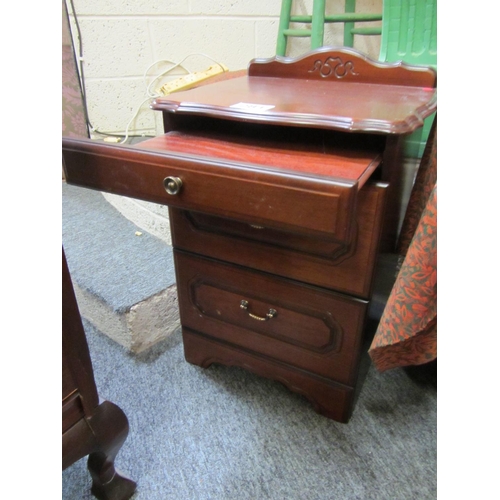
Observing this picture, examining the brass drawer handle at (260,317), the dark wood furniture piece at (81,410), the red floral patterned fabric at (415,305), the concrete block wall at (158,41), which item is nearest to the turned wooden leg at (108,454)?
the dark wood furniture piece at (81,410)

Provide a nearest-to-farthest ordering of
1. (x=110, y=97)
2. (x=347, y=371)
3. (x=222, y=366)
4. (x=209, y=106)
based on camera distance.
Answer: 1. (x=209, y=106)
2. (x=347, y=371)
3. (x=222, y=366)
4. (x=110, y=97)

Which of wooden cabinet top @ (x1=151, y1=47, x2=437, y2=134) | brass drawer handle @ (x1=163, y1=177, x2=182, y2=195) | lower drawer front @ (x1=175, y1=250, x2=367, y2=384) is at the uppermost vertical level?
wooden cabinet top @ (x1=151, y1=47, x2=437, y2=134)

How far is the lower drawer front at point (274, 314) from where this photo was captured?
27.0 inches

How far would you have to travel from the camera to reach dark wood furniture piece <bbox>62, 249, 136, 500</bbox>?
0.46 metres

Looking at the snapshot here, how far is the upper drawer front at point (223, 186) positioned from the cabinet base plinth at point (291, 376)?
44 centimetres

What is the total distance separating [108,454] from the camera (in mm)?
604

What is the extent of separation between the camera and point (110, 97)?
4.53 feet

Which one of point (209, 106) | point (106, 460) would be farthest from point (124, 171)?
point (106, 460)

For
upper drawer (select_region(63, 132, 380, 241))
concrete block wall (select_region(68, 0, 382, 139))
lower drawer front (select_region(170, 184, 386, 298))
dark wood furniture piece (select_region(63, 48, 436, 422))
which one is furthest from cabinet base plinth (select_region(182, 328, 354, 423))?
concrete block wall (select_region(68, 0, 382, 139))

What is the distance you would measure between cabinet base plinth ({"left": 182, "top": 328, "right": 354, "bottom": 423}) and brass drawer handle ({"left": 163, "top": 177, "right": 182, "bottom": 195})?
0.46 metres

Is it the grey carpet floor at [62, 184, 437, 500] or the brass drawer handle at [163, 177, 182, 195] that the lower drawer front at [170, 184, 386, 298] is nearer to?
the brass drawer handle at [163, 177, 182, 195]

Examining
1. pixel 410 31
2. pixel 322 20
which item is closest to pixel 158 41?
pixel 322 20
